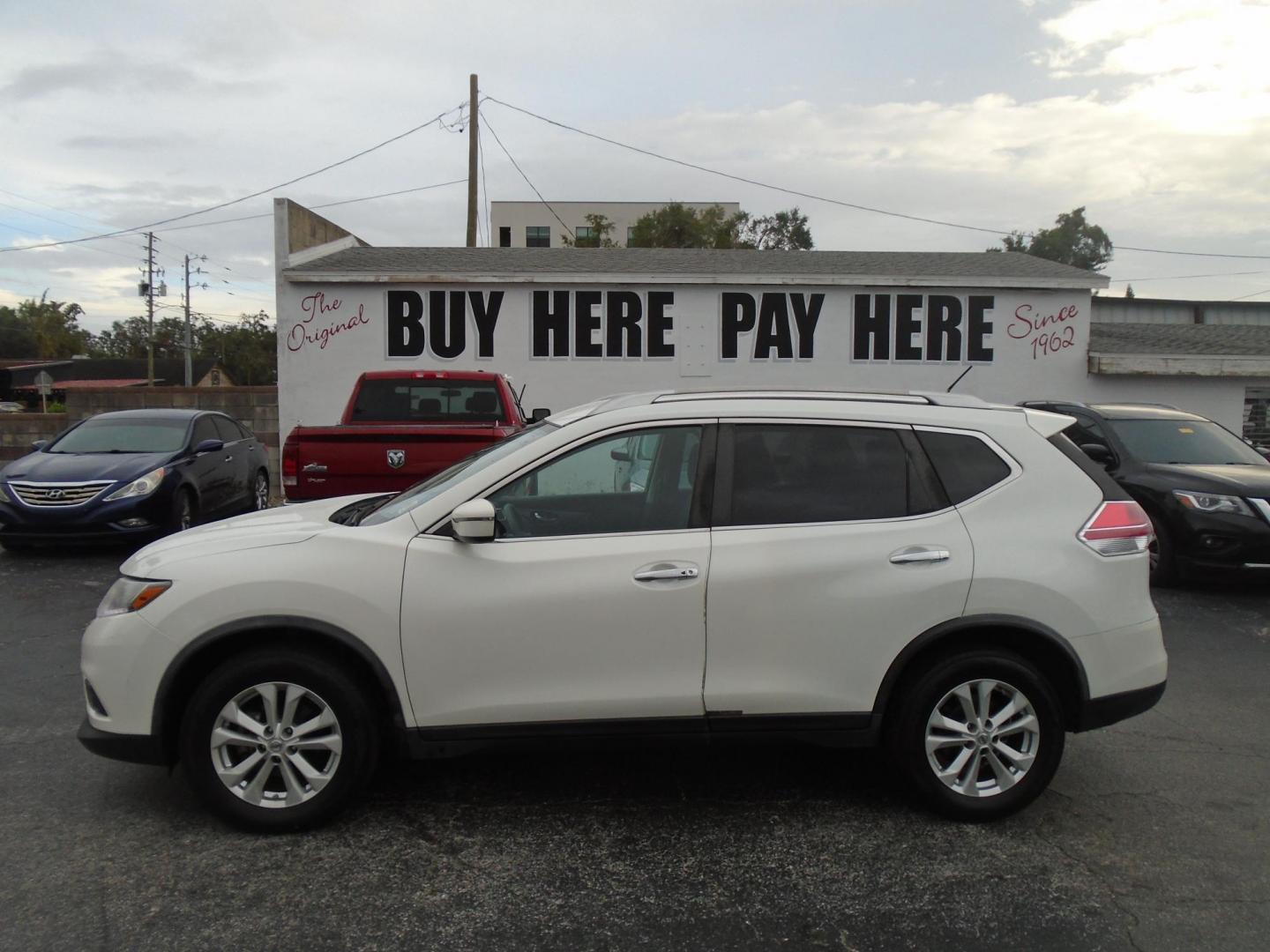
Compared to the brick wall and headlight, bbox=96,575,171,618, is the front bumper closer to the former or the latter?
headlight, bbox=96,575,171,618

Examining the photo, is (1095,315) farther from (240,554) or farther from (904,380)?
(240,554)

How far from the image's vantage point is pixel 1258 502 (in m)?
7.98

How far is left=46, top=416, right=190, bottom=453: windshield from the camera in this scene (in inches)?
405

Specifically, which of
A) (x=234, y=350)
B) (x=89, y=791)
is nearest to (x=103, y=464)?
(x=89, y=791)

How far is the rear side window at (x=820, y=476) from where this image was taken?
12.7 feet

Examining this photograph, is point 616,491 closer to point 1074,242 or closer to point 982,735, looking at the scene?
point 982,735

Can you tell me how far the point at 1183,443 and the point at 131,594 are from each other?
8.93 m

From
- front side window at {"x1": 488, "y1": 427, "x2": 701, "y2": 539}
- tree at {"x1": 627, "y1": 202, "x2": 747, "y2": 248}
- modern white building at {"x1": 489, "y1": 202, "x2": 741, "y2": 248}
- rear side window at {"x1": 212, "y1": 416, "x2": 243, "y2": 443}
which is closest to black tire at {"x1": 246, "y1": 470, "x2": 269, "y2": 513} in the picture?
rear side window at {"x1": 212, "y1": 416, "x2": 243, "y2": 443}

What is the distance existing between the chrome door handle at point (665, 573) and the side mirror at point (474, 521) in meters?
0.58

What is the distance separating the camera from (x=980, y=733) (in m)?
3.84

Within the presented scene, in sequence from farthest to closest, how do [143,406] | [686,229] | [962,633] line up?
[686,229]
[143,406]
[962,633]

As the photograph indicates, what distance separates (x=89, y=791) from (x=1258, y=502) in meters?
8.38

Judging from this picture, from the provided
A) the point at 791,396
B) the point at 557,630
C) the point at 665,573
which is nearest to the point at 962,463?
the point at 791,396

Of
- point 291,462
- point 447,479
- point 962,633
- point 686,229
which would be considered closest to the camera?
point 962,633
